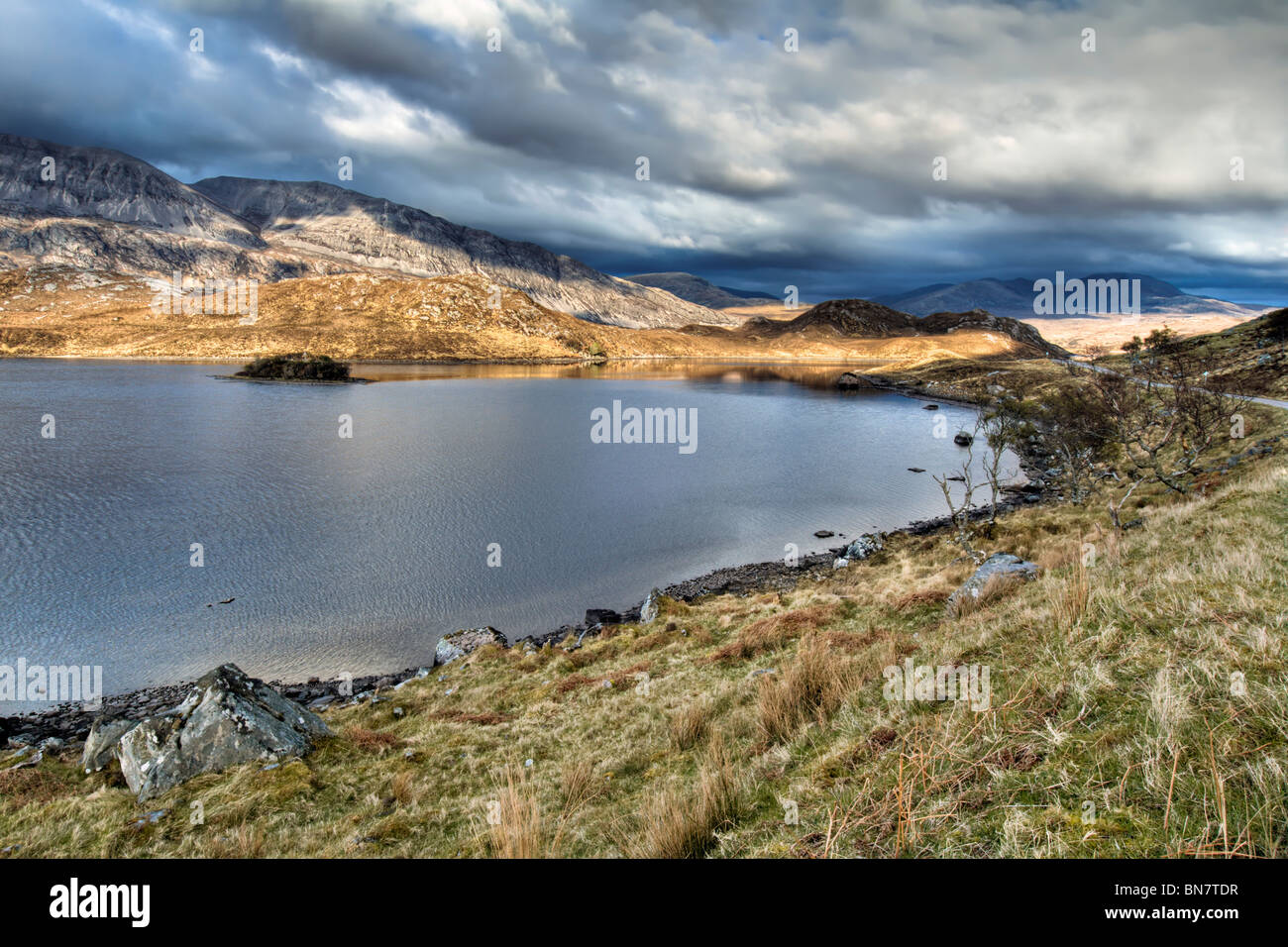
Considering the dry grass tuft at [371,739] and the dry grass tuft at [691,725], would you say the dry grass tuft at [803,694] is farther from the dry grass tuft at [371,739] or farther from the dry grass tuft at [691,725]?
the dry grass tuft at [371,739]

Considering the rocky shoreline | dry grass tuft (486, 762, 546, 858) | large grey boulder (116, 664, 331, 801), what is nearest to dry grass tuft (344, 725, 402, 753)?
large grey boulder (116, 664, 331, 801)

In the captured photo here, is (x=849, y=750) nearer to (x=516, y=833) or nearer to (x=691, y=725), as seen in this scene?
(x=516, y=833)

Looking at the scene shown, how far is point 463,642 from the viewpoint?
1588 centimetres

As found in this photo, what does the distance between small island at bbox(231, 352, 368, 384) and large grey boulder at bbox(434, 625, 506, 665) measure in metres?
88.6

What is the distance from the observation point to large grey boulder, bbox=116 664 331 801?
8.23 metres

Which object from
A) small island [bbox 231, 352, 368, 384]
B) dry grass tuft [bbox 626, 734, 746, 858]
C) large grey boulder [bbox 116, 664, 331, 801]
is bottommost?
large grey boulder [bbox 116, 664, 331, 801]

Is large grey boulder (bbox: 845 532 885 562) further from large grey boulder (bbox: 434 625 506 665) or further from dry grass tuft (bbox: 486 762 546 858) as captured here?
dry grass tuft (bbox: 486 762 546 858)

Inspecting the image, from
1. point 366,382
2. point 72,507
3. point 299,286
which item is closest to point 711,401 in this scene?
point 366,382

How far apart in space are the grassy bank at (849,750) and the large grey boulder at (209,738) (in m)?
0.39

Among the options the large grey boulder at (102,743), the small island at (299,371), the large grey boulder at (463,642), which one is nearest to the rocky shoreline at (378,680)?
the large grey boulder at (463,642)

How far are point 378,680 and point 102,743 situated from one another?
5837mm

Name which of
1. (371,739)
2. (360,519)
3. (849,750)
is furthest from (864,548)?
(360,519)
